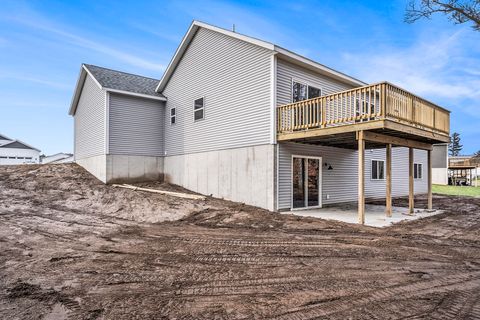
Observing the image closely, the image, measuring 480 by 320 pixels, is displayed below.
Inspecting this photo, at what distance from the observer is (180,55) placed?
48.7ft

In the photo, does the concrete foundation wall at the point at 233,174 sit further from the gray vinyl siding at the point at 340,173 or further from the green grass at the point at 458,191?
the green grass at the point at 458,191

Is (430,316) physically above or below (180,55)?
below

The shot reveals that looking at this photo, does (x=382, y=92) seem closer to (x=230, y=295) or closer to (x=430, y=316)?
(x=430, y=316)

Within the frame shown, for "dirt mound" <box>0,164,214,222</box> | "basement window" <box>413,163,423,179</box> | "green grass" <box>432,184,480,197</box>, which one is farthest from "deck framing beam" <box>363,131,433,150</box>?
"green grass" <box>432,184,480,197</box>

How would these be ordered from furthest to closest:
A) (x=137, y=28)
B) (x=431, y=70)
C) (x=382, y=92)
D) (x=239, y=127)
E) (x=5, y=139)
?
(x=5, y=139)
(x=431, y=70)
(x=137, y=28)
(x=239, y=127)
(x=382, y=92)

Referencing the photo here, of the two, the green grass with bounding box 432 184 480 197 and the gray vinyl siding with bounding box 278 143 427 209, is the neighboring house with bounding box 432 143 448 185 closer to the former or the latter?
the green grass with bounding box 432 184 480 197

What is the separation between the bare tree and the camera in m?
Result: 11.2

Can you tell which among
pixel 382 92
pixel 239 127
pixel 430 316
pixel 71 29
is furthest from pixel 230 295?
pixel 71 29

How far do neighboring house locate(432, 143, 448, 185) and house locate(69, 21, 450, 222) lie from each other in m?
17.6

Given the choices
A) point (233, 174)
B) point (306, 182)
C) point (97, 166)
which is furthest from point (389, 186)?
point (97, 166)

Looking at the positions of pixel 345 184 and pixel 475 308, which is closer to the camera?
pixel 475 308

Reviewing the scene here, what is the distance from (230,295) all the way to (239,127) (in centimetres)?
850

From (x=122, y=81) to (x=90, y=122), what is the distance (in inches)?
116

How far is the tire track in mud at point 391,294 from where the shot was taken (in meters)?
3.15
